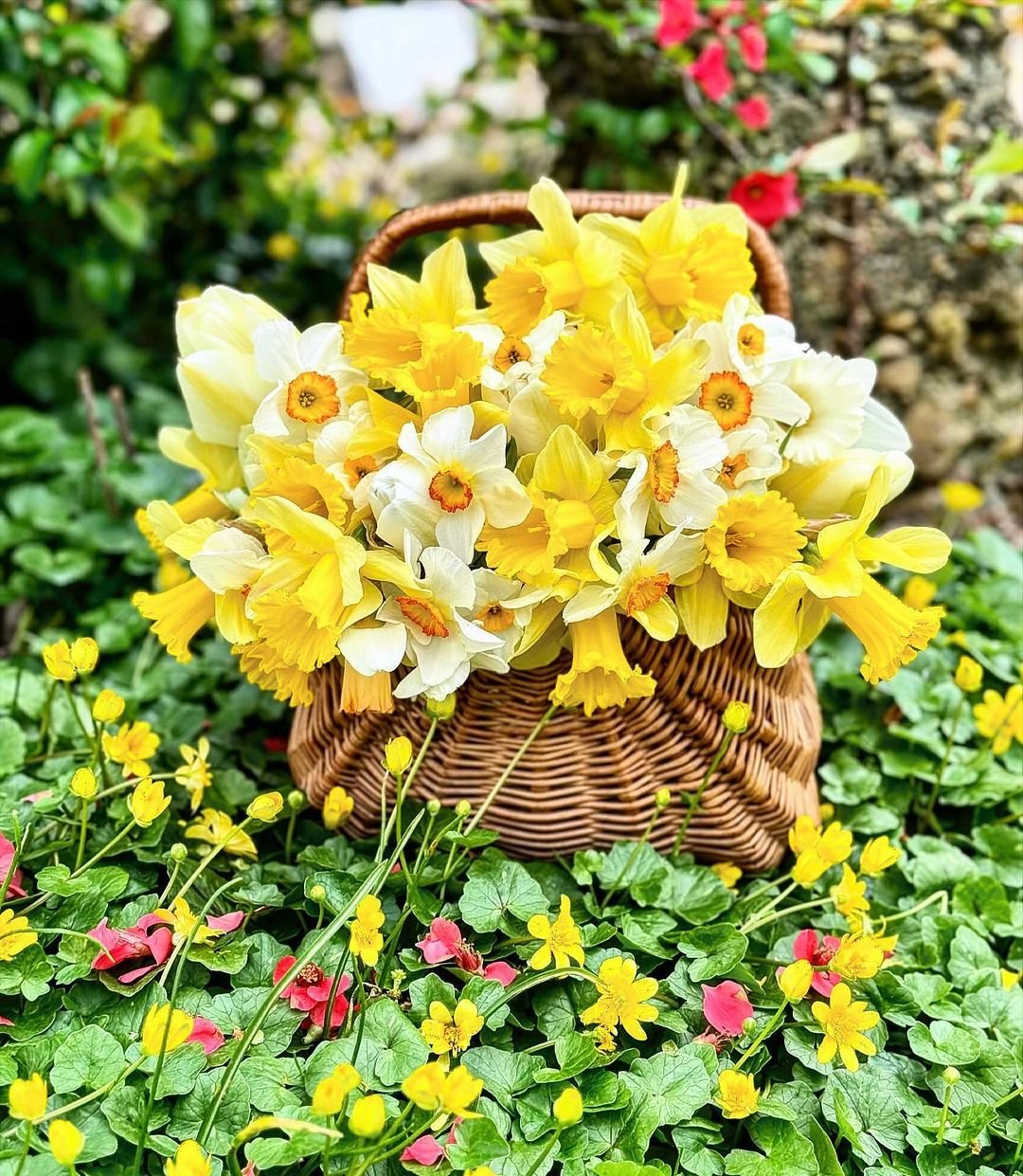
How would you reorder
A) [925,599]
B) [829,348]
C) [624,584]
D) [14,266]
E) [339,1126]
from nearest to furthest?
1. [339,1126]
2. [624,584]
3. [925,599]
4. [829,348]
5. [14,266]

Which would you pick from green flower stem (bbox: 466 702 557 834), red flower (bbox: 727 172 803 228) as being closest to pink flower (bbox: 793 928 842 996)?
green flower stem (bbox: 466 702 557 834)

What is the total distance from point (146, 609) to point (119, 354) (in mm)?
1386

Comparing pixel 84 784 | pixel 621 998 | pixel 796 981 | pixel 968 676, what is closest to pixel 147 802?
pixel 84 784

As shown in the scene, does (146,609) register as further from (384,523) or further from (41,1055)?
(41,1055)

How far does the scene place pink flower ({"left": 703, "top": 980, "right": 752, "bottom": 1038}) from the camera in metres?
0.81

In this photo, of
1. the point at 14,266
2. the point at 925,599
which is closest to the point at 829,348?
the point at 925,599

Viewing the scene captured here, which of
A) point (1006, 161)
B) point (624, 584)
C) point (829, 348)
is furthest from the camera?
point (829, 348)

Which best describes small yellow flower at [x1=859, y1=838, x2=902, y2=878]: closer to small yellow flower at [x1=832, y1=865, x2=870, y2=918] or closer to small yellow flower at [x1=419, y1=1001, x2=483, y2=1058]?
small yellow flower at [x1=832, y1=865, x2=870, y2=918]

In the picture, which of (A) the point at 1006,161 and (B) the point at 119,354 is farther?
(B) the point at 119,354

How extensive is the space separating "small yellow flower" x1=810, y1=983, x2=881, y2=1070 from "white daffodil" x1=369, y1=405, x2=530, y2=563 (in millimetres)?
420

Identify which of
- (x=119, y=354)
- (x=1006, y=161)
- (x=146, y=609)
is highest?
(x=1006, y=161)

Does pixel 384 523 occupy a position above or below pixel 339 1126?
above

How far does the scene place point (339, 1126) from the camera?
693 mm

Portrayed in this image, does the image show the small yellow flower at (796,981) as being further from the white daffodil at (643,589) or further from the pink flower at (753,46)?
the pink flower at (753,46)
